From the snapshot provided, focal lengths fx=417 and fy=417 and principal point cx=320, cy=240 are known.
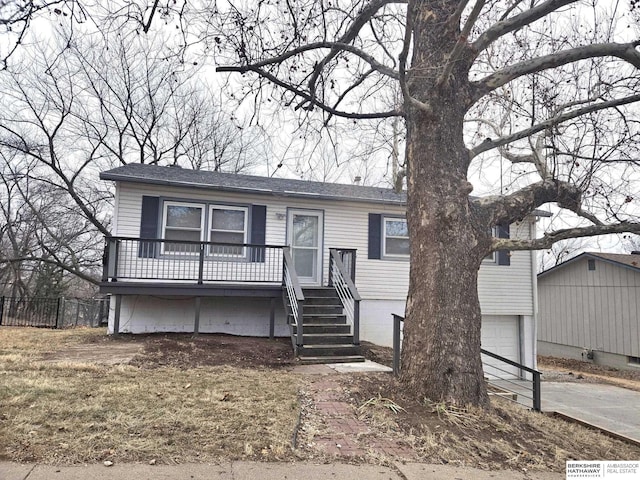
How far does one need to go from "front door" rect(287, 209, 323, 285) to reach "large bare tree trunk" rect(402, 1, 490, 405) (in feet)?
18.6

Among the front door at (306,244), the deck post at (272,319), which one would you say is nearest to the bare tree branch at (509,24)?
the front door at (306,244)

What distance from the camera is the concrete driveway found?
24.6ft

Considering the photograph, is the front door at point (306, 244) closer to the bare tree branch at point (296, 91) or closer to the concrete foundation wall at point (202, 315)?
the concrete foundation wall at point (202, 315)

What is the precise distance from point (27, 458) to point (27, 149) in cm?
1819

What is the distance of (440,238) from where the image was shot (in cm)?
510

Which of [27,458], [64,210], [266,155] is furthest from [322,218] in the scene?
[64,210]

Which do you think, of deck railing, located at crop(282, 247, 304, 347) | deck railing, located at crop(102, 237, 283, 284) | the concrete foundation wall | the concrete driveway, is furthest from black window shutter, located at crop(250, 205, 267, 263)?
the concrete driveway

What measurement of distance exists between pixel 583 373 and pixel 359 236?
9.87 metres

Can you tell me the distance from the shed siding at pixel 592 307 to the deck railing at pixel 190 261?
1345cm

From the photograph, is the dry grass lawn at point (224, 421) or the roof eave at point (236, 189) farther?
the roof eave at point (236, 189)

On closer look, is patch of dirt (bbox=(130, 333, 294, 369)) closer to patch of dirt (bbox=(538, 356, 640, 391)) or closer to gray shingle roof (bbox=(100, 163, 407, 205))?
gray shingle roof (bbox=(100, 163, 407, 205))

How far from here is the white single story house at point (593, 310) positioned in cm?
1532

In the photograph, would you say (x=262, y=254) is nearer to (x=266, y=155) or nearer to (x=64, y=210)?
(x=266, y=155)

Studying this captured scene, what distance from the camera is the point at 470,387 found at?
15.8 ft
